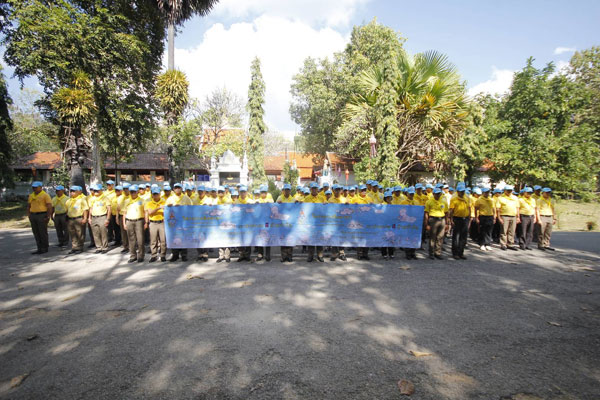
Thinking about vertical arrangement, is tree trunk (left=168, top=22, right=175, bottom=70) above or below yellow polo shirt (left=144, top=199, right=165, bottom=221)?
above

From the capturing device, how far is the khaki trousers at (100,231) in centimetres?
785

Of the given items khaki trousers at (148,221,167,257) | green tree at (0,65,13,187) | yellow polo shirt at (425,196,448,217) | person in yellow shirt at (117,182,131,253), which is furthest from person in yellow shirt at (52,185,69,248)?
green tree at (0,65,13,187)

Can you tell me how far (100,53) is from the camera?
13391mm

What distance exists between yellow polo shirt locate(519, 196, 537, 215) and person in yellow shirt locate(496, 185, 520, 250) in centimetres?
14

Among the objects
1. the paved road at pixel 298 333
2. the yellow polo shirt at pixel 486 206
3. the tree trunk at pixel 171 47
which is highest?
the tree trunk at pixel 171 47

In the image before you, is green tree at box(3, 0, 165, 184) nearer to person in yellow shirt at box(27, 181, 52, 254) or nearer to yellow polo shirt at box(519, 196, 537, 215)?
person in yellow shirt at box(27, 181, 52, 254)

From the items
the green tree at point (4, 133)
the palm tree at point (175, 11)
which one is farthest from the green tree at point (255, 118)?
the green tree at point (4, 133)

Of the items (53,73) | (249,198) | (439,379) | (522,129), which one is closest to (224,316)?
(439,379)

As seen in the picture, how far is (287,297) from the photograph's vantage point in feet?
15.6

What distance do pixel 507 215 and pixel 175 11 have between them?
16280mm

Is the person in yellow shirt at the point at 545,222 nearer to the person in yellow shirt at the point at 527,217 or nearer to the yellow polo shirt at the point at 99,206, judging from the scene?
the person in yellow shirt at the point at 527,217

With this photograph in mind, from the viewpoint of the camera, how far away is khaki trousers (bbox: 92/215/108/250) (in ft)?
25.8

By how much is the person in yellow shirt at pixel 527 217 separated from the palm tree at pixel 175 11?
15.4 m

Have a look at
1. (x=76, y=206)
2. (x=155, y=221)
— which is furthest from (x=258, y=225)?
(x=76, y=206)
